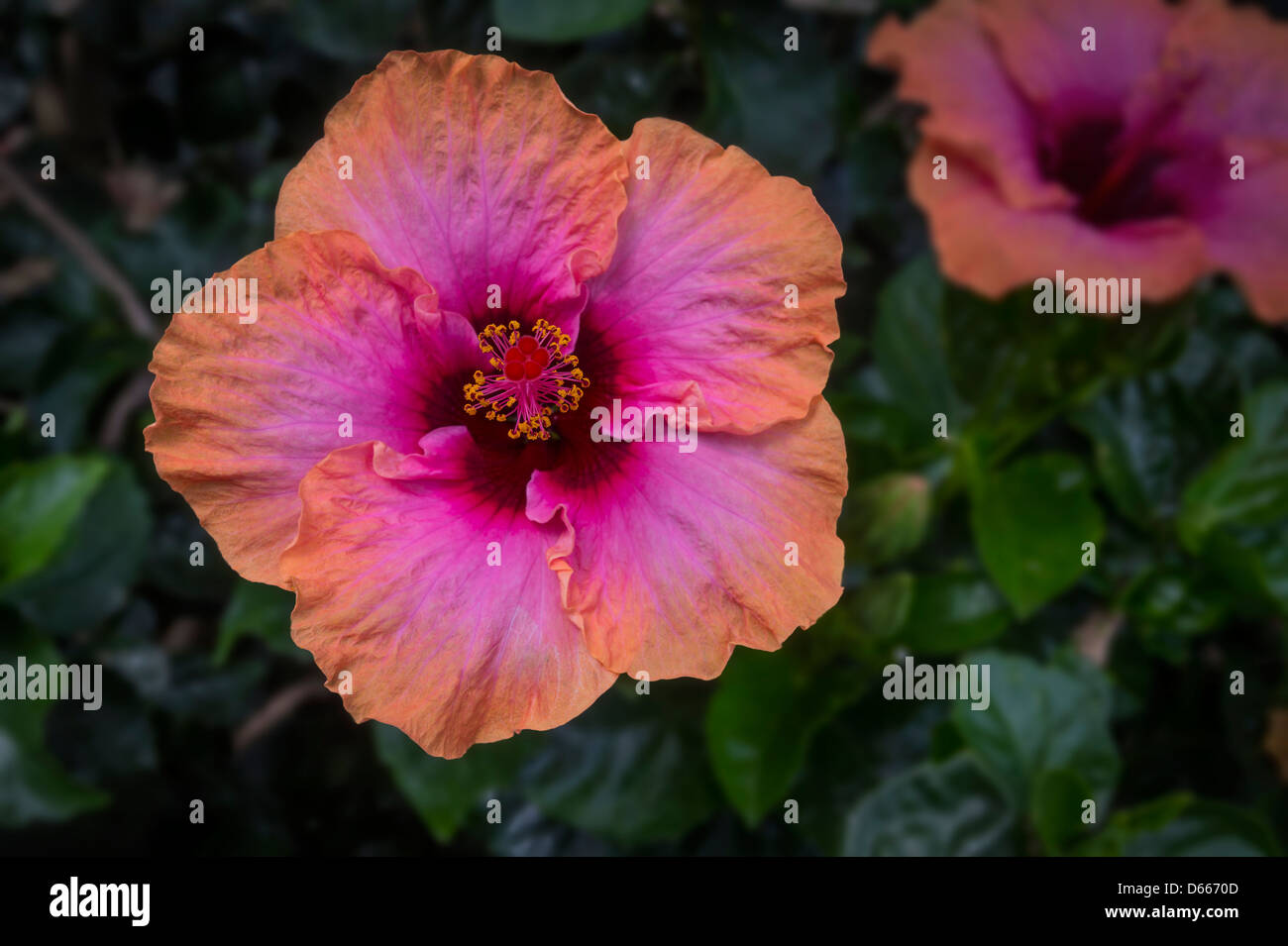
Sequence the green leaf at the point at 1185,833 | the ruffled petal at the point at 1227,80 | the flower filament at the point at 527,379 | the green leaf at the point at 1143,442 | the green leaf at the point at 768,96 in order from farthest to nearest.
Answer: the green leaf at the point at 1143,442 < the green leaf at the point at 768,96 < the ruffled petal at the point at 1227,80 < the green leaf at the point at 1185,833 < the flower filament at the point at 527,379

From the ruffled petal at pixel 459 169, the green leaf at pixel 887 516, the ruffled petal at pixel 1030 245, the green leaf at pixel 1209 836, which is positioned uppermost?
the ruffled petal at pixel 1030 245

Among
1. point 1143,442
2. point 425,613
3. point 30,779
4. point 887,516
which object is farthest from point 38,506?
point 1143,442

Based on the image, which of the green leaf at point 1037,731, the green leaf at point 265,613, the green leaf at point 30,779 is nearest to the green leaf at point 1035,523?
the green leaf at point 1037,731

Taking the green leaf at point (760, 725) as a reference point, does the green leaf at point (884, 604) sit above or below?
above

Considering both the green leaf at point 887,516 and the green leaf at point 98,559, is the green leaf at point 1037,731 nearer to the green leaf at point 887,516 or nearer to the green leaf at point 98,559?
the green leaf at point 887,516

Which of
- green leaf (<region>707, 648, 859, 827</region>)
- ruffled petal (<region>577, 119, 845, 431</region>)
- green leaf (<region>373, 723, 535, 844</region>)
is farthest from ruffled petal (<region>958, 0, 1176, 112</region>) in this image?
green leaf (<region>373, 723, 535, 844</region>)

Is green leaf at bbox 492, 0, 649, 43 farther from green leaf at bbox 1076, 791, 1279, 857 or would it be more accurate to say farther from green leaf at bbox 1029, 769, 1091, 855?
green leaf at bbox 1076, 791, 1279, 857
